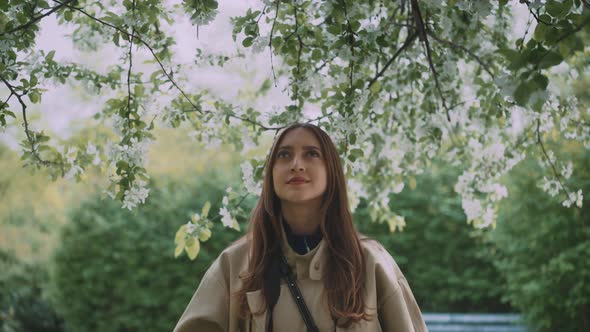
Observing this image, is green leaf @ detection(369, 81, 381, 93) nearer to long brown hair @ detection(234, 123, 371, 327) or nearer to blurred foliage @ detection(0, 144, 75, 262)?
long brown hair @ detection(234, 123, 371, 327)

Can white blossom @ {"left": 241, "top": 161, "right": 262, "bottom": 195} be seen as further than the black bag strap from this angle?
Yes

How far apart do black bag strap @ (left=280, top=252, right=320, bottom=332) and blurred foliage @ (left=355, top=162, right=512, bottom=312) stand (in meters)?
5.33

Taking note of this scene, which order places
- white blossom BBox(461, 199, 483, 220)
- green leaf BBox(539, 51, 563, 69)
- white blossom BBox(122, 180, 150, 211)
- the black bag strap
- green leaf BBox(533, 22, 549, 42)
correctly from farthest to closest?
1. white blossom BBox(461, 199, 483, 220)
2. white blossom BBox(122, 180, 150, 211)
3. the black bag strap
4. green leaf BBox(533, 22, 549, 42)
5. green leaf BBox(539, 51, 563, 69)

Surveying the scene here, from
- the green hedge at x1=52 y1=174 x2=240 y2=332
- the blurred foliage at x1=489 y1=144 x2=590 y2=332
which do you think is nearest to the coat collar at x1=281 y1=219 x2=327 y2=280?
the blurred foliage at x1=489 y1=144 x2=590 y2=332

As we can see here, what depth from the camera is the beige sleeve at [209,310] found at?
6.92 ft

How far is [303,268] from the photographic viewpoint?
2.09 m

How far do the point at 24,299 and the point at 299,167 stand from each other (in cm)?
635

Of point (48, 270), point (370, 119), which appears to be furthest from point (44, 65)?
point (48, 270)

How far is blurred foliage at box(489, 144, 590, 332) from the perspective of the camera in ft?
17.3

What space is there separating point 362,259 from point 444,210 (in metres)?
5.47

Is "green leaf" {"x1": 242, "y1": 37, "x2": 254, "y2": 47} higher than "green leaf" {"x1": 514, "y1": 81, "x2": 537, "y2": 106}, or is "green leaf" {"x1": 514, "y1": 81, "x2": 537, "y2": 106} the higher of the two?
"green leaf" {"x1": 242, "y1": 37, "x2": 254, "y2": 47}

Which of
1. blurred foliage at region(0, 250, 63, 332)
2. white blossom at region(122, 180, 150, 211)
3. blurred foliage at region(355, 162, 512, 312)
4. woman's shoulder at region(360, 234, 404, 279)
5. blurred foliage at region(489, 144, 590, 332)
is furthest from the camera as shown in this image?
blurred foliage at region(355, 162, 512, 312)

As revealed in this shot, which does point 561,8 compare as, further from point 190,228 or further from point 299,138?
point 190,228

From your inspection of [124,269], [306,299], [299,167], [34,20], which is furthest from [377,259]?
[124,269]
